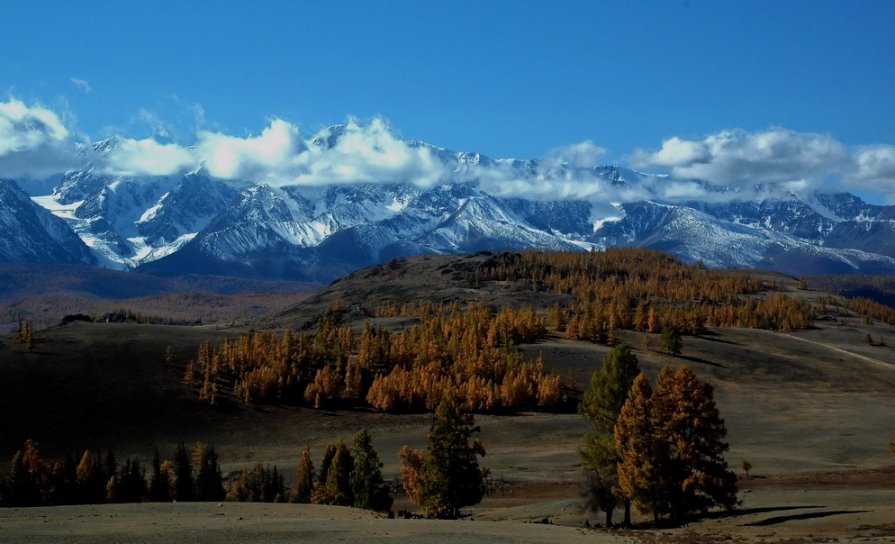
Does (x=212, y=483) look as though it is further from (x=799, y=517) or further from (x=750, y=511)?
(x=799, y=517)

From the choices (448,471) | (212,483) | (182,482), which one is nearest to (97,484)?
(182,482)

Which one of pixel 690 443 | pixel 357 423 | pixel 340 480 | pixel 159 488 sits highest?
pixel 690 443

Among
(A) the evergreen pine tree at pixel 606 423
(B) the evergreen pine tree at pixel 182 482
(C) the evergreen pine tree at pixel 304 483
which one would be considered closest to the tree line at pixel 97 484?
(B) the evergreen pine tree at pixel 182 482

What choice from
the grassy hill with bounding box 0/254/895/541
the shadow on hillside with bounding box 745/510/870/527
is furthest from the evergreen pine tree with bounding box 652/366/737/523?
the grassy hill with bounding box 0/254/895/541

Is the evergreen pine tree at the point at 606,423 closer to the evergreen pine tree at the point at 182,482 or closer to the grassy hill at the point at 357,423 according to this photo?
the grassy hill at the point at 357,423

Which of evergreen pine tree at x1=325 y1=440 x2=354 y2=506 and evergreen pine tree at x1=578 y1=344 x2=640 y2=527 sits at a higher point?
evergreen pine tree at x1=578 y1=344 x2=640 y2=527

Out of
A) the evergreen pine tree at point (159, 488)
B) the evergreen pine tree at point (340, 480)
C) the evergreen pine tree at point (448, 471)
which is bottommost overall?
the evergreen pine tree at point (159, 488)

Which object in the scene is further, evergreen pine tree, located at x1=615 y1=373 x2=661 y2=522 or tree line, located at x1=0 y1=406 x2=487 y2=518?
tree line, located at x1=0 y1=406 x2=487 y2=518

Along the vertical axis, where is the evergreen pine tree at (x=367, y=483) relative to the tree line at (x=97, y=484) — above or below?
above

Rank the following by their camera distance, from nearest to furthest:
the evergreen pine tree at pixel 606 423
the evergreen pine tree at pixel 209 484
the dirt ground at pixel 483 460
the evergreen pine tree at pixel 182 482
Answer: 1. the dirt ground at pixel 483 460
2. the evergreen pine tree at pixel 606 423
3. the evergreen pine tree at pixel 182 482
4. the evergreen pine tree at pixel 209 484

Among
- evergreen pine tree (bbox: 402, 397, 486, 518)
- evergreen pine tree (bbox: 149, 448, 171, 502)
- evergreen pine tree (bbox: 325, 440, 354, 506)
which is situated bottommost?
evergreen pine tree (bbox: 149, 448, 171, 502)

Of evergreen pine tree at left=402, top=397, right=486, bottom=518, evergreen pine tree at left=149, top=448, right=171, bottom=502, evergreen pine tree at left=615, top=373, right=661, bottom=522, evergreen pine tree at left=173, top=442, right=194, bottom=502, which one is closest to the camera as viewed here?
evergreen pine tree at left=615, top=373, right=661, bottom=522

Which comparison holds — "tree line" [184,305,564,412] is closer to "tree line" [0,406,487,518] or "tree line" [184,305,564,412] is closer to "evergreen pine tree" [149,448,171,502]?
"tree line" [0,406,487,518]

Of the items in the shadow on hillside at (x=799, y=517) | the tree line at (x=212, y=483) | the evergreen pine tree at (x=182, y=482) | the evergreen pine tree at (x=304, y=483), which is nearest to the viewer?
the shadow on hillside at (x=799, y=517)
